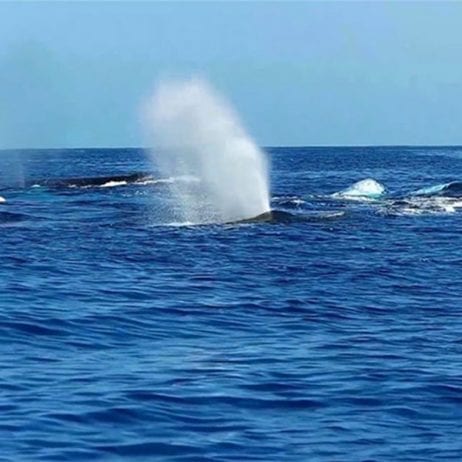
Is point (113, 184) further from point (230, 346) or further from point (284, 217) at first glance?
point (230, 346)

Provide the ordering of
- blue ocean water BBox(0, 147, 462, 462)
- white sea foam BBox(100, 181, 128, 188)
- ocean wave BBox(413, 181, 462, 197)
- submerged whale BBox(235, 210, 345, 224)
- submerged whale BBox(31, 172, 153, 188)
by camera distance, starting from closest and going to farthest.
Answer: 1. blue ocean water BBox(0, 147, 462, 462)
2. submerged whale BBox(235, 210, 345, 224)
3. ocean wave BBox(413, 181, 462, 197)
4. submerged whale BBox(31, 172, 153, 188)
5. white sea foam BBox(100, 181, 128, 188)

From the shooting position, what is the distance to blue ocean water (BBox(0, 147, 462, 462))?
37.2ft

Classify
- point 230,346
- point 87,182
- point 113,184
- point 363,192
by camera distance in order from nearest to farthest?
point 230,346 < point 363,192 < point 87,182 < point 113,184

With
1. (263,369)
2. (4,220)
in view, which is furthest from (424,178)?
(263,369)

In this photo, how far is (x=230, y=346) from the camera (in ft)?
51.7

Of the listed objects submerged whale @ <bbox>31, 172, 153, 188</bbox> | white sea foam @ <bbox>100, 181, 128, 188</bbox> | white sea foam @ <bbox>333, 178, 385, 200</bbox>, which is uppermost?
submerged whale @ <bbox>31, 172, 153, 188</bbox>

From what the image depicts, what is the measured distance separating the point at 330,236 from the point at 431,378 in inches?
690

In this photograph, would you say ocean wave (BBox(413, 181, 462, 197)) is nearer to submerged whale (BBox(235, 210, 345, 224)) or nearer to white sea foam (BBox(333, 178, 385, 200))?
white sea foam (BBox(333, 178, 385, 200))

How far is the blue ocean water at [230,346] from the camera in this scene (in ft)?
37.2

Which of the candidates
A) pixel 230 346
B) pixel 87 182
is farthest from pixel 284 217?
pixel 87 182

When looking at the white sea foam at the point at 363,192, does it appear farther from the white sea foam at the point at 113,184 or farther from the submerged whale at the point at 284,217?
the white sea foam at the point at 113,184

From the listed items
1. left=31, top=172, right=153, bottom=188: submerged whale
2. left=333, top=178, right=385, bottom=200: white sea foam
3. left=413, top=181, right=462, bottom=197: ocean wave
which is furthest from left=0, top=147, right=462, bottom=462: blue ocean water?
left=31, top=172, right=153, bottom=188: submerged whale

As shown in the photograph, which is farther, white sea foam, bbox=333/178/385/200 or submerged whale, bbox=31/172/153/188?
submerged whale, bbox=31/172/153/188

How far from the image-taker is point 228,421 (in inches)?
468
